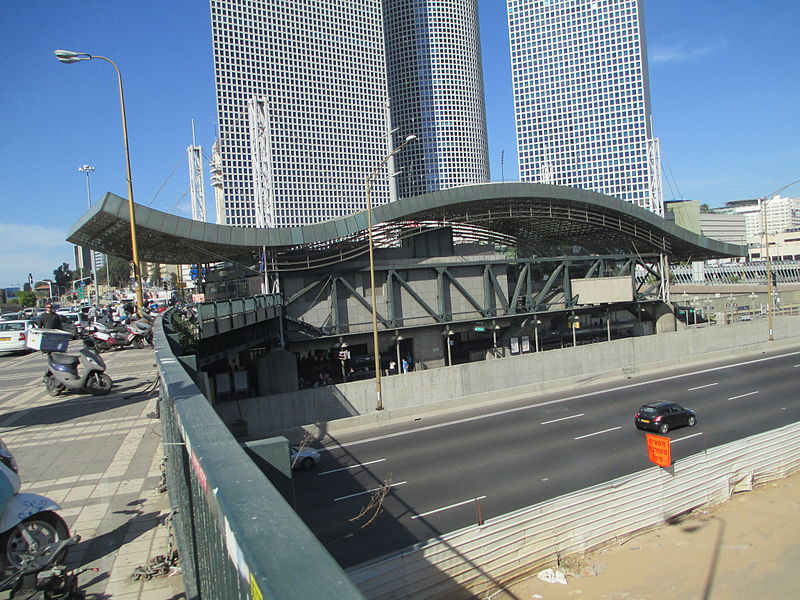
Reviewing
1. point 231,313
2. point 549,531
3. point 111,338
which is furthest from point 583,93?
point 549,531

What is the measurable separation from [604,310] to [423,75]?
16848 centimetres

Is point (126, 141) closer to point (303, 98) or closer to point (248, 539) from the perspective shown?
point (248, 539)

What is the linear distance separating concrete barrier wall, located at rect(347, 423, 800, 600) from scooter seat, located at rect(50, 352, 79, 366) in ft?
34.3

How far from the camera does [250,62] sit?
153 meters

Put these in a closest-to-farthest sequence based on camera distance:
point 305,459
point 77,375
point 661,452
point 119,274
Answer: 1. point 661,452
2. point 77,375
3. point 305,459
4. point 119,274

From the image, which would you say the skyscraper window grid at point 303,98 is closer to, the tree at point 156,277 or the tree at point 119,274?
the tree at point 156,277

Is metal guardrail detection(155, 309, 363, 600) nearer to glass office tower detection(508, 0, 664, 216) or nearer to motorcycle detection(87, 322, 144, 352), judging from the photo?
motorcycle detection(87, 322, 144, 352)

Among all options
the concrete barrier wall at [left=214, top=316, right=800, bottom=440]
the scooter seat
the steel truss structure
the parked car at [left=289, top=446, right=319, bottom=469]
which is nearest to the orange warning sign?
the parked car at [left=289, top=446, right=319, bottom=469]

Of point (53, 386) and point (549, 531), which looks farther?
point (53, 386)

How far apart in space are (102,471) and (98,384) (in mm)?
7296

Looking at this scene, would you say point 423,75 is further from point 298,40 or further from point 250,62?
point 250,62

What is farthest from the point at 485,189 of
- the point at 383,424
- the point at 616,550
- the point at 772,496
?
the point at 616,550

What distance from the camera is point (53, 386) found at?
16.0 m

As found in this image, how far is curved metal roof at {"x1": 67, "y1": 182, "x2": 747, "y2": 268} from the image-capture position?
3178 centimetres
